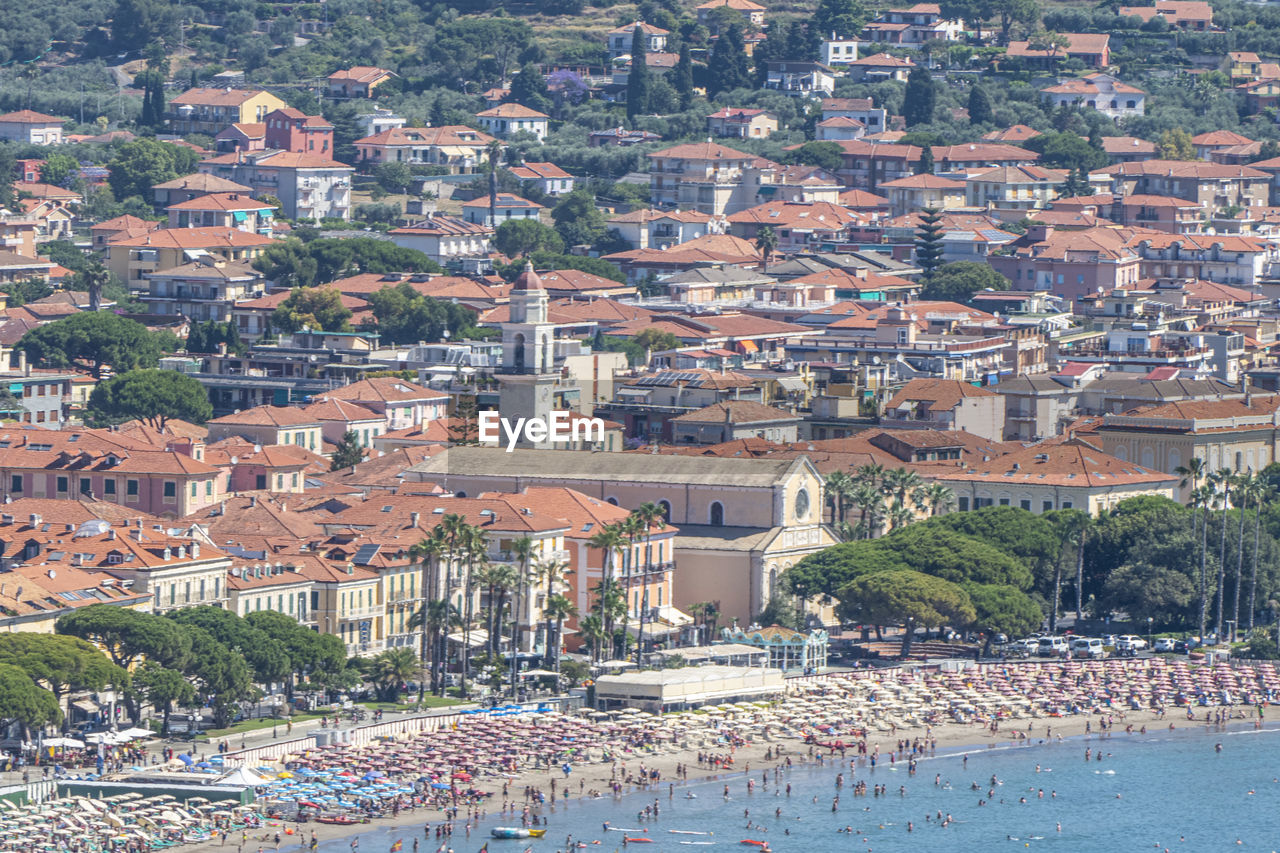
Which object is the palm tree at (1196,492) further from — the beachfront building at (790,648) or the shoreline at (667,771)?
the beachfront building at (790,648)

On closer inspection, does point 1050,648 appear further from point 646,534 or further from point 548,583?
point 548,583

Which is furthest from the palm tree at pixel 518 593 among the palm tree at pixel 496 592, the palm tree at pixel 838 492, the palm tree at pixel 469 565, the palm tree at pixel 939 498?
the palm tree at pixel 939 498

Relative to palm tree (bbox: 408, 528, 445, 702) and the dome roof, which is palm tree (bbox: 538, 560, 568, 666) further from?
the dome roof

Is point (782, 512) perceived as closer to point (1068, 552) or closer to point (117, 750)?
point (1068, 552)

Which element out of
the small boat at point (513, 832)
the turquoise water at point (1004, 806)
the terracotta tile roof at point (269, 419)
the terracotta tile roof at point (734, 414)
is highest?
the terracotta tile roof at point (734, 414)

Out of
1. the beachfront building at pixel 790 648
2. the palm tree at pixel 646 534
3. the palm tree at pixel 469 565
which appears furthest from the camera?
the beachfront building at pixel 790 648

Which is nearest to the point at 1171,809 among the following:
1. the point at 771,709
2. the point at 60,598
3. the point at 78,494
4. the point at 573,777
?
the point at 771,709

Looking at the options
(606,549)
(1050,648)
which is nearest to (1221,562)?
(1050,648)

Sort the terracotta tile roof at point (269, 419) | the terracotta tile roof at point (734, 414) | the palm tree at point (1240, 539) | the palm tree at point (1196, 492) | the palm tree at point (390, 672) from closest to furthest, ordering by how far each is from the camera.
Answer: the palm tree at point (390, 672), the palm tree at point (1196, 492), the palm tree at point (1240, 539), the terracotta tile roof at point (734, 414), the terracotta tile roof at point (269, 419)
